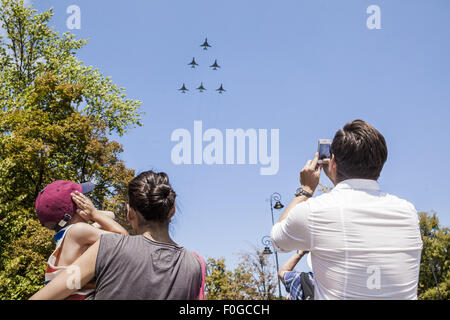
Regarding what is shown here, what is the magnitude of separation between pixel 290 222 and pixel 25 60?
29.6m

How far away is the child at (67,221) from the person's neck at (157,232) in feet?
1.09

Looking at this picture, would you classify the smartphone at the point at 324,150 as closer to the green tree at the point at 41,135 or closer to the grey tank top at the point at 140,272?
the grey tank top at the point at 140,272

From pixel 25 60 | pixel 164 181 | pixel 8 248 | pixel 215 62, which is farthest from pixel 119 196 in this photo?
pixel 164 181

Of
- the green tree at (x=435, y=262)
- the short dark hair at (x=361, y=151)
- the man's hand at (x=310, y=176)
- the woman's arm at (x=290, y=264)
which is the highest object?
the short dark hair at (x=361, y=151)

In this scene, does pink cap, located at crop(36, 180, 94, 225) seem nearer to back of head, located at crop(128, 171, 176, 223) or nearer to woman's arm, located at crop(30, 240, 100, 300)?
back of head, located at crop(128, 171, 176, 223)

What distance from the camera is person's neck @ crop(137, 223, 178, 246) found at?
2709mm

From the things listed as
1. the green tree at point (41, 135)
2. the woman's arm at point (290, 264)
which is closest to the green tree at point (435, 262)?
the green tree at point (41, 135)

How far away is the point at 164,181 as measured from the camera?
2848 mm

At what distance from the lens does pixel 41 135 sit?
78.0 ft

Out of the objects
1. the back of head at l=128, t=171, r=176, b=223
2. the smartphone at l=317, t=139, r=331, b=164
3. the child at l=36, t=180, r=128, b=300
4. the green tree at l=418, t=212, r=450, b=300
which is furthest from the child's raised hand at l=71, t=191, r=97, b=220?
the green tree at l=418, t=212, r=450, b=300

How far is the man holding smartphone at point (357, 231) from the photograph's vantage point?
238 centimetres

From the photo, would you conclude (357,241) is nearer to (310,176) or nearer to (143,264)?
(310,176)

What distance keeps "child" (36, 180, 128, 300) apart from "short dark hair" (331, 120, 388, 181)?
62.9 inches
